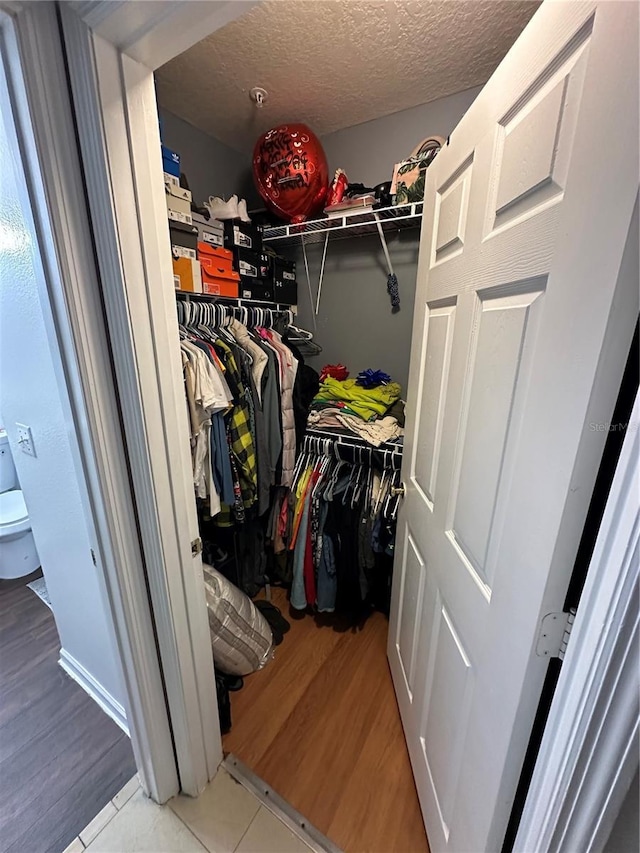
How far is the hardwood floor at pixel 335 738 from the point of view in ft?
3.60

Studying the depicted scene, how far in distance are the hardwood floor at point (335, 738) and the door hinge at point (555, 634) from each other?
1014mm

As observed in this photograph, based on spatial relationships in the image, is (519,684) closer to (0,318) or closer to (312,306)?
(0,318)

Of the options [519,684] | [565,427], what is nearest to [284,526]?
[519,684]

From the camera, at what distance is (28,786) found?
1164 millimetres

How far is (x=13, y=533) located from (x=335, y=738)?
1.98 metres

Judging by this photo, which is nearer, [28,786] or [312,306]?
[28,786]

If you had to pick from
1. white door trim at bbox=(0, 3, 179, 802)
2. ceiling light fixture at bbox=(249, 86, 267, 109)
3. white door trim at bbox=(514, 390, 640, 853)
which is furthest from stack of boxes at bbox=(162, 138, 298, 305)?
white door trim at bbox=(514, 390, 640, 853)

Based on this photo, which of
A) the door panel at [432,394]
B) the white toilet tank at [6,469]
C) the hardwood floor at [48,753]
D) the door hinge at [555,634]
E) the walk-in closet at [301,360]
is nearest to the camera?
the door hinge at [555,634]

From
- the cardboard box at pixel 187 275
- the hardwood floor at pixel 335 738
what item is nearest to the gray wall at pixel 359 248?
the cardboard box at pixel 187 275

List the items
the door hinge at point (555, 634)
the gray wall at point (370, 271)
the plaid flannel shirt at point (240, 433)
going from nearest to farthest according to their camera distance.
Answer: the door hinge at point (555, 634) → the plaid flannel shirt at point (240, 433) → the gray wall at point (370, 271)

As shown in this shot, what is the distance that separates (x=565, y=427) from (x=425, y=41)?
1565mm

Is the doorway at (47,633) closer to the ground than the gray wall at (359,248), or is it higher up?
closer to the ground

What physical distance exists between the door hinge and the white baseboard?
1.56 metres

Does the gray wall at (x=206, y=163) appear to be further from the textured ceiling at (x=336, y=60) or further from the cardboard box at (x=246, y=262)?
the cardboard box at (x=246, y=262)
